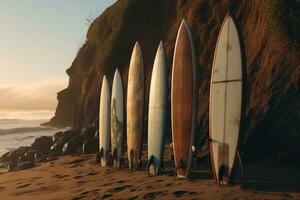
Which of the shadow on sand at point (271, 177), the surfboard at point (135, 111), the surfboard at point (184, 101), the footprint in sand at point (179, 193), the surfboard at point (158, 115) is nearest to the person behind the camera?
the shadow on sand at point (271, 177)

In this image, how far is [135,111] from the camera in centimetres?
1145

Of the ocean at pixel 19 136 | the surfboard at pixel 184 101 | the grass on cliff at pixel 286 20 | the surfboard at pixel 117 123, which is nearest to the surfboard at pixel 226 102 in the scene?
the surfboard at pixel 184 101

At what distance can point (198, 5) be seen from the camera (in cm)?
1495

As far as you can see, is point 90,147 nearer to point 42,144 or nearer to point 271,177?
point 42,144

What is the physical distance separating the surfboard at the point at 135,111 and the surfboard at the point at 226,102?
2.88 metres

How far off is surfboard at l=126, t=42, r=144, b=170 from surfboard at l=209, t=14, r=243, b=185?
2880 millimetres

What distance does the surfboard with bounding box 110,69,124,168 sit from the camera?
1177 cm

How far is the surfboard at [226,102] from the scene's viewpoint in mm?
8225

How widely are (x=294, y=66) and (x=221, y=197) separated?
453 cm

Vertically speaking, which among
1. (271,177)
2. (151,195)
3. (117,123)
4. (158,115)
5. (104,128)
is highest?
(158,115)

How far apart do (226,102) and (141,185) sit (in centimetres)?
233

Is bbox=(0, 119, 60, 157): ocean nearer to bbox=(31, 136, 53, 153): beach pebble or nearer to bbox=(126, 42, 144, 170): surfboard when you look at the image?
bbox=(31, 136, 53, 153): beach pebble

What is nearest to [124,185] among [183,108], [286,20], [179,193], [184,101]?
[179,193]

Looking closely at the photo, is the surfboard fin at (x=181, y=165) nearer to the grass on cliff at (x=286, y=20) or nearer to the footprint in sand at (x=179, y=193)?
the footprint in sand at (x=179, y=193)
